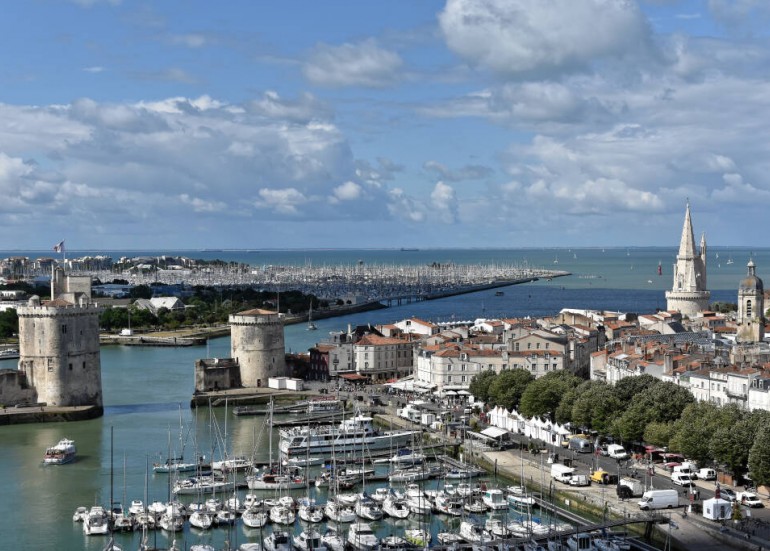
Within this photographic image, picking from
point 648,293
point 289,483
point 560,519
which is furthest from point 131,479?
point 648,293

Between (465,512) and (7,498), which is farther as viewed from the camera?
(7,498)

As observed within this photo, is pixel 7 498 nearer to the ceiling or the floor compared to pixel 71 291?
nearer to the floor

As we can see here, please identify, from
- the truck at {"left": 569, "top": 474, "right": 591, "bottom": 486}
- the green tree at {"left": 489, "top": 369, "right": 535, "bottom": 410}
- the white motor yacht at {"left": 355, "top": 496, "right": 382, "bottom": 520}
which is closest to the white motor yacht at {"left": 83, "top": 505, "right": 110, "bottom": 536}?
the white motor yacht at {"left": 355, "top": 496, "right": 382, "bottom": 520}

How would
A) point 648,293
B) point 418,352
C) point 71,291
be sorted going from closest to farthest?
point 71,291
point 418,352
point 648,293

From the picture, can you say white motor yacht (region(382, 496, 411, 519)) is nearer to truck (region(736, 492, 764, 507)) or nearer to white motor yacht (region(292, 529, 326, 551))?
white motor yacht (region(292, 529, 326, 551))

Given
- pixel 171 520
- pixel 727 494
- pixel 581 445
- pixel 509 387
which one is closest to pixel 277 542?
pixel 171 520

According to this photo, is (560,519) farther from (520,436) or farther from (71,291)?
(71,291)

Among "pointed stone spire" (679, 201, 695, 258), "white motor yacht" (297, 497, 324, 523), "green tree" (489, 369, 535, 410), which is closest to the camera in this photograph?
"white motor yacht" (297, 497, 324, 523)
